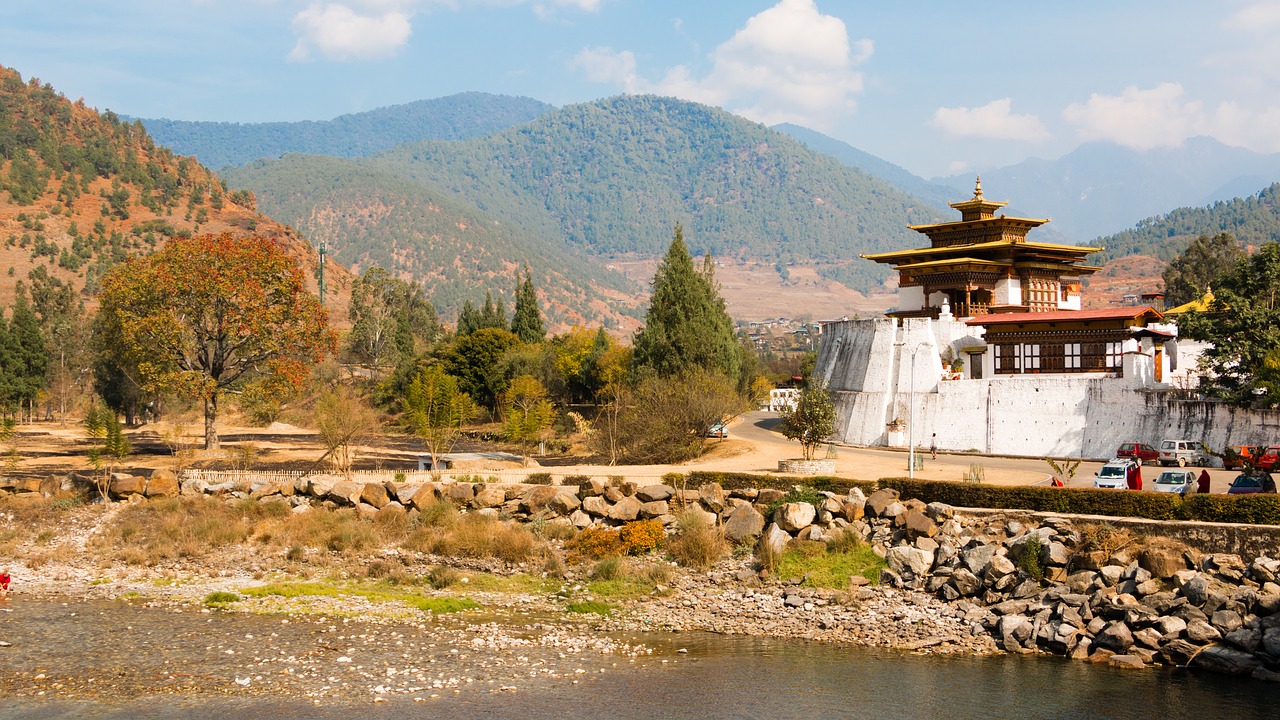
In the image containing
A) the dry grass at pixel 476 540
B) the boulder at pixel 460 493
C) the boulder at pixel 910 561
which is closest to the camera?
the boulder at pixel 910 561

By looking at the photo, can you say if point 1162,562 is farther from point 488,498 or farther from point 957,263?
point 957,263

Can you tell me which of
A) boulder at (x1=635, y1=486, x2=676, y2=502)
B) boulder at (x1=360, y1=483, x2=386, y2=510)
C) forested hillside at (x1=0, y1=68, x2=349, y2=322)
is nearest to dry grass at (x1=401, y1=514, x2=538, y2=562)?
boulder at (x1=360, y1=483, x2=386, y2=510)

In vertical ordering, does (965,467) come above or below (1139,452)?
below

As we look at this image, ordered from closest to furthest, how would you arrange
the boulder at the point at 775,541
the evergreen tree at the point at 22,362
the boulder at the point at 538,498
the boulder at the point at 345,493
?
the boulder at the point at 775,541
the boulder at the point at 538,498
the boulder at the point at 345,493
the evergreen tree at the point at 22,362

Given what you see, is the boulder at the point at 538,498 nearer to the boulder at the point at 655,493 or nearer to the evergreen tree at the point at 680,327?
the boulder at the point at 655,493

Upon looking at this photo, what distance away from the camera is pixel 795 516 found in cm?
3356

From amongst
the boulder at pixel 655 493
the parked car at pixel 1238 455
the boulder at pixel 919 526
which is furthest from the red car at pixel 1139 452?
the boulder at pixel 655 493

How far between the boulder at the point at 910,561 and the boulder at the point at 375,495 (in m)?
17.9

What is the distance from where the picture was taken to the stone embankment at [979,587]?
2531 centimetres

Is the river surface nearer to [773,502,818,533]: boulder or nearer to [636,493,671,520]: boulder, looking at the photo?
[773,502,818,533]: boulder

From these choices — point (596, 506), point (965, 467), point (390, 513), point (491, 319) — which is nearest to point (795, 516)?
point (596, 506)

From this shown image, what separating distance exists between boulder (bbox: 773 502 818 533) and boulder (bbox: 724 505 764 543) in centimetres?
63

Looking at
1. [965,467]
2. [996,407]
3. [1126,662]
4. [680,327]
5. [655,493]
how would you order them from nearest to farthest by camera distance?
[1126,662] → [655,493] → [965,467] → [996,407] → [680,327]

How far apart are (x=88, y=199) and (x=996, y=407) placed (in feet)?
424
